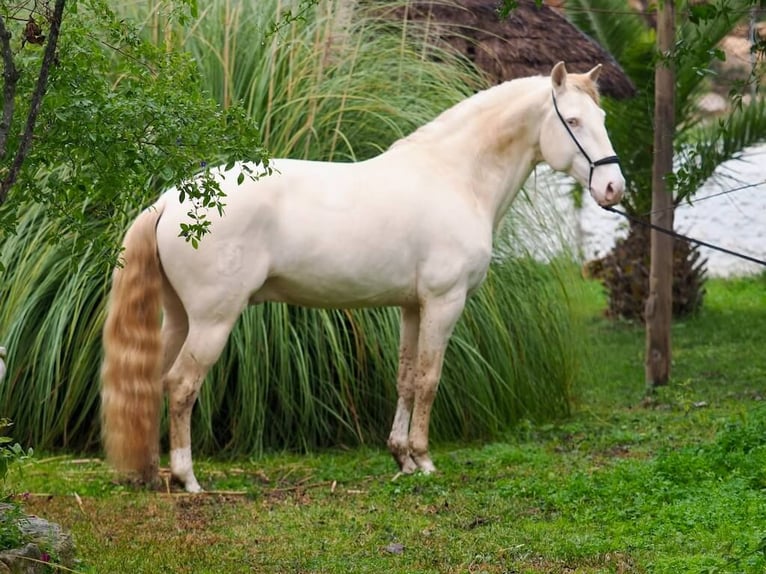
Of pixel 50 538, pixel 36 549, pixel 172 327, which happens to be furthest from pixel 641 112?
pixel 36 549

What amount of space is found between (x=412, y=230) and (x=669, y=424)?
238 centimetres

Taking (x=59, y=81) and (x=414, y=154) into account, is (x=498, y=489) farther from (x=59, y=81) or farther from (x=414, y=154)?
(x=59, y=81)

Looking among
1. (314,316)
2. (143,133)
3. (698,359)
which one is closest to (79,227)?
(143,133)

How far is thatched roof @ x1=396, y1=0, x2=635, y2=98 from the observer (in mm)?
9438

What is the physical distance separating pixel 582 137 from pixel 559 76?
0.33 meters

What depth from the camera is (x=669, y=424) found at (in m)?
7.27

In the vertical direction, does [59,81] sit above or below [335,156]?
below

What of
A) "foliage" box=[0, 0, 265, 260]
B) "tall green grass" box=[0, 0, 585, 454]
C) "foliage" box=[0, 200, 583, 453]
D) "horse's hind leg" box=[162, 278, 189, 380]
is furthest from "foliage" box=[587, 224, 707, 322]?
"foliage" box=[0, 0, 265, 260]

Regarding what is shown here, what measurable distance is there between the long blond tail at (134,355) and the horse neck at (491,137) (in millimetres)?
1531

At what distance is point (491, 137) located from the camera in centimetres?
624

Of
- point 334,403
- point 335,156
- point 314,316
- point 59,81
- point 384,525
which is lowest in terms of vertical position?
point 384,525

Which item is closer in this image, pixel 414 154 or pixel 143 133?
pixel 143 133

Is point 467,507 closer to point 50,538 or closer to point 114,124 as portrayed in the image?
point 50,538

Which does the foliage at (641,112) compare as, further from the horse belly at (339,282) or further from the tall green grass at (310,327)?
the horse belly at (339,282)
